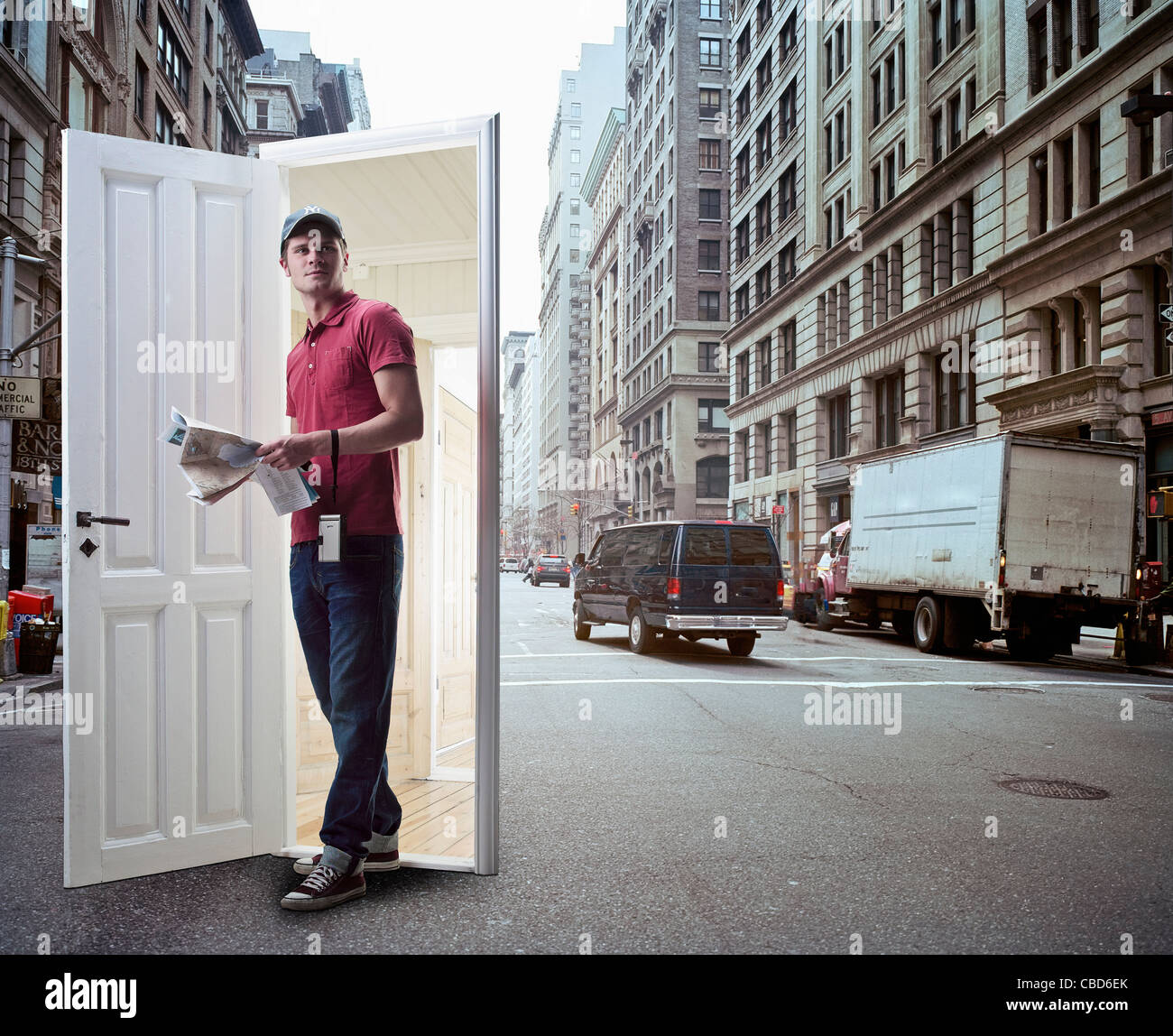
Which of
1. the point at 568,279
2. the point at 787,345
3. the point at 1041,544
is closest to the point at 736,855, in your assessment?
the point at 1041,544

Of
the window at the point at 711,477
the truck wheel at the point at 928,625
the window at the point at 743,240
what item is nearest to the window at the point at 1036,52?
the truck wheel at the point at 928,625

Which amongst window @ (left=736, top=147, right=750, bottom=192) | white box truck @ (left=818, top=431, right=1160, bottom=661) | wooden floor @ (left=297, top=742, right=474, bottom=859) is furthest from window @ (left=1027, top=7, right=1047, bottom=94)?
wooden floor @ (left=297, top=742, right=474, bottom=859)

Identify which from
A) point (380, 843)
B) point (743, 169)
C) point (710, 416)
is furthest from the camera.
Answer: point (710, 416)

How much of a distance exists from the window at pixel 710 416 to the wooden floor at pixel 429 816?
61.8 meters

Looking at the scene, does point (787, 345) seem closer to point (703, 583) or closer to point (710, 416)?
point (710, 416)

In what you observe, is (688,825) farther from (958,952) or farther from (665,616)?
(665,616)

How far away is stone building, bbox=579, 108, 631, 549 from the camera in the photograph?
8894cm

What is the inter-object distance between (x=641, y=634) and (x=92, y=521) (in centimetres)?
1283

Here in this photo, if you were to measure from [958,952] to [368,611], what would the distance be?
2.63 meters

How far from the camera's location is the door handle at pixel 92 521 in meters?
4.46

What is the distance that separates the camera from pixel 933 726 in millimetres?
9516

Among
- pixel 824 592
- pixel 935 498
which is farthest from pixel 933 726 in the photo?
pixel 824 592

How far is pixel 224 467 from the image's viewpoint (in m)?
4.23

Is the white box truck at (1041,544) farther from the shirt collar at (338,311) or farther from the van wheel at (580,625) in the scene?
the shirt collar at (338,311)
